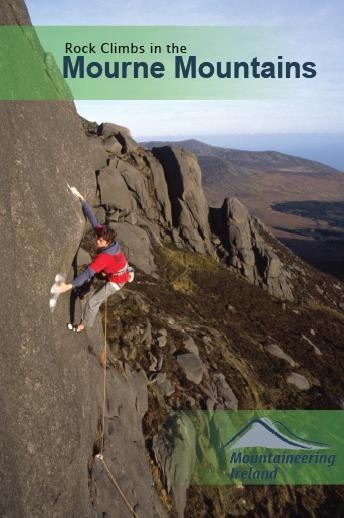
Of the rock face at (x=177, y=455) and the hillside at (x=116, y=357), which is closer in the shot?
the hillside at (x=116, y=357)

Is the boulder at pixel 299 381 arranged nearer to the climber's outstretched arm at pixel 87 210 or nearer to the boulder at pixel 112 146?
the climber's outstretched arm at pixel 87 210

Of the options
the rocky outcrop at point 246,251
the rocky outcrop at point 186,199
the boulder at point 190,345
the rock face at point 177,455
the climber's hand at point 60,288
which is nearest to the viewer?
the climber's hand at point 60,288

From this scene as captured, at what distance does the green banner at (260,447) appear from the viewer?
17.1 meters

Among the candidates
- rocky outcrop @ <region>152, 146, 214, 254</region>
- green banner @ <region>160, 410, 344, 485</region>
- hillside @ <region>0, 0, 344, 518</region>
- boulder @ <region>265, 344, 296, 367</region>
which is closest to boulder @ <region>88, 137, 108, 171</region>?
hillside @ <region>0, 0, 344, 518</region>

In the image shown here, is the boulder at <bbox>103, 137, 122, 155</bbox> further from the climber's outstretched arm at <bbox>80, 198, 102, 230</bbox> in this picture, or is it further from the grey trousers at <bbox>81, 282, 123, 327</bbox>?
the grey trousers at <bbox>81, 282, 123, 327</bbox>

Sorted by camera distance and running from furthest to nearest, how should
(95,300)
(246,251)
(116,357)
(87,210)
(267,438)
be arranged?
(246,251)
(267,438)
(116,357)
(95,300)
(87,210)

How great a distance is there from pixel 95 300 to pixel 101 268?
5.21 feet

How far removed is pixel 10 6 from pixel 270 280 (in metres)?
38.2

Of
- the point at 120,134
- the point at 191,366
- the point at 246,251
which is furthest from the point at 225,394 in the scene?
the point at 120,134

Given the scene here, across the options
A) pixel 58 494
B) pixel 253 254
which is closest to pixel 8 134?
pixel 58 494

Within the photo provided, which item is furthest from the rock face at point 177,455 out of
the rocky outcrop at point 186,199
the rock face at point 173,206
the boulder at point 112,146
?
the boulder at point 112,146

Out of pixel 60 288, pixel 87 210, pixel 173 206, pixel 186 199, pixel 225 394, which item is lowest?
pixel 225 394

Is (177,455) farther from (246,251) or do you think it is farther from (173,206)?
(246,251)

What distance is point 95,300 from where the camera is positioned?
1204 cm
